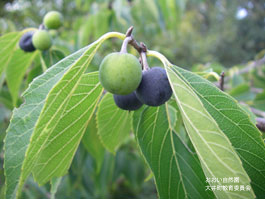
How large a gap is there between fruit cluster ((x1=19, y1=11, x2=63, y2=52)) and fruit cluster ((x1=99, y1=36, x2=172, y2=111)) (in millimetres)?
714

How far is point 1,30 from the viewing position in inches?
109

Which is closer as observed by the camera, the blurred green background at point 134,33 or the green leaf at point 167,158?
the green leaf at point 167,158

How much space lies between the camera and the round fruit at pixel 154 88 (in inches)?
33.6

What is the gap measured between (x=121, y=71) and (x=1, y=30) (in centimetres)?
256

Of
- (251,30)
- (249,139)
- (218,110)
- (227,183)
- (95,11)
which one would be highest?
(251,30)

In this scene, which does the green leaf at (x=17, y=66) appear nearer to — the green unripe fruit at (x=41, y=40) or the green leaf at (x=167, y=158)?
the green unripe fruit at (x=41, y=40)

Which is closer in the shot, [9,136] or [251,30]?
[9,136]

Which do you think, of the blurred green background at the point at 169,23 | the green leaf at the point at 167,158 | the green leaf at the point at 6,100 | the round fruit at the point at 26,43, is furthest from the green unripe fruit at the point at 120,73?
the blurred green background at the point at 169,23

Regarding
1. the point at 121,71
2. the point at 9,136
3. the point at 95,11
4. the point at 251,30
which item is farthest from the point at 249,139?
the point at 251,30

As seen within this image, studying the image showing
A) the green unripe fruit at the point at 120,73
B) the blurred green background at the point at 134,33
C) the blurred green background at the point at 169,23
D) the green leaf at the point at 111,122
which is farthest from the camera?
the blurred green background at the point at 169,23

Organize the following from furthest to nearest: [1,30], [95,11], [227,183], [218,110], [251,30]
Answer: [251,30] → [95,11] → [1,30] → [218,110] → [227,183]

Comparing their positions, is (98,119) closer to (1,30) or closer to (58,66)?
(58,66)

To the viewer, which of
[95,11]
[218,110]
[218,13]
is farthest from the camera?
[218,13]

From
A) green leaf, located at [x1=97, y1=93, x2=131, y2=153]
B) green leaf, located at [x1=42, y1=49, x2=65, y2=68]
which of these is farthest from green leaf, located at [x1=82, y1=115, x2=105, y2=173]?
green leaf, located at [x1=42, y1=49, x2=65, y2=68]
